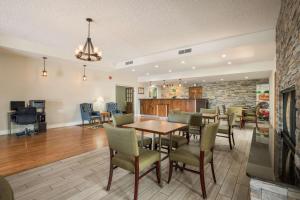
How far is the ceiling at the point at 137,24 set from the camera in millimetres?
2646

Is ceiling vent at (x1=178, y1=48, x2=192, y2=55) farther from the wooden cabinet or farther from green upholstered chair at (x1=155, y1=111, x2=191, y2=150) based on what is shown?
the wooden cabinet

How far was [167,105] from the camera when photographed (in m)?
8.48

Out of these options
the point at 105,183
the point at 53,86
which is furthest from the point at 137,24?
the point at 53,86

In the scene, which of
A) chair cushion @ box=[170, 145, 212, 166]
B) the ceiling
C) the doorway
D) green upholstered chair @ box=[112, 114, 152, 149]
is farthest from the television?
the doorway

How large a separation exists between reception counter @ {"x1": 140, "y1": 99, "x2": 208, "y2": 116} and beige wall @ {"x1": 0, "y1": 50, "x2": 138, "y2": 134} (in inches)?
95.1

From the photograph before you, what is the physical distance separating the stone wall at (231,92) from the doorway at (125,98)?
4875 mm

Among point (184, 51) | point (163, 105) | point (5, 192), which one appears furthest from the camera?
point (163, 105)

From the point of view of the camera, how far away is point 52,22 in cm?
321

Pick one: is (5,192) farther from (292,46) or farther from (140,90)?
(140,90)

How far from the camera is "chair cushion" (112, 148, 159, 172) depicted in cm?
178

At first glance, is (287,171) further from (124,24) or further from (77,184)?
(124,24)

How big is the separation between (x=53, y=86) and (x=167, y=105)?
5.48 m

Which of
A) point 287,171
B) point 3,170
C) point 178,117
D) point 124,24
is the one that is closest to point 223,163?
point 178,117

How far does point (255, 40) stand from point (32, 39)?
5824mm
